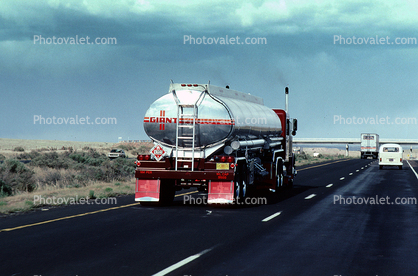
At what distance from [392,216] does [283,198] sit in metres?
5.37

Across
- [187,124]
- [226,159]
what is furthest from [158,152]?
[226,159]

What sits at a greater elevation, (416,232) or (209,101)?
(209,101)

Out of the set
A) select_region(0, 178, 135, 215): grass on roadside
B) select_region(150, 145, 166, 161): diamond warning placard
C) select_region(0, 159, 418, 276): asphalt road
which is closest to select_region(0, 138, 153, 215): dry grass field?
select_region(0, 178, 135, 215): grass on roadside

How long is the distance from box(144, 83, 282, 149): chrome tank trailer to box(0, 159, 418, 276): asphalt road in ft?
6.86

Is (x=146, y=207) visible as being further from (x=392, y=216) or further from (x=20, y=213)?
(x=392, y=216)

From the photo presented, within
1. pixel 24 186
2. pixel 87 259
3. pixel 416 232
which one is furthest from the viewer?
pixel 24 186

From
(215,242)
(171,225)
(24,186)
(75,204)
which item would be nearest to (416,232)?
(215,242)

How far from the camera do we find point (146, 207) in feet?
49.5

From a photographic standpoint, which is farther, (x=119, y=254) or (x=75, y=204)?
(x=75, y=204)

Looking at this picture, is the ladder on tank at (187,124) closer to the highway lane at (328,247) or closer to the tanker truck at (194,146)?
the tanker truck at (194,146)

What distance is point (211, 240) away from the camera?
31.7ft

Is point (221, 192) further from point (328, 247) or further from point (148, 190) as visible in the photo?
point (328, 247)

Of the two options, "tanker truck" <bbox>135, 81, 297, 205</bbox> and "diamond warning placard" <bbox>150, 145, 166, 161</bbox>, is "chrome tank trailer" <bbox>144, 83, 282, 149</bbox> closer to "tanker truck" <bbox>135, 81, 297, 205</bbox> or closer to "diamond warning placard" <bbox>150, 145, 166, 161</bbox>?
"tanker truck" <bbox>135, 81, 297, 205</bbox>

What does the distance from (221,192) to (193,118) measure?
2.34 metres
